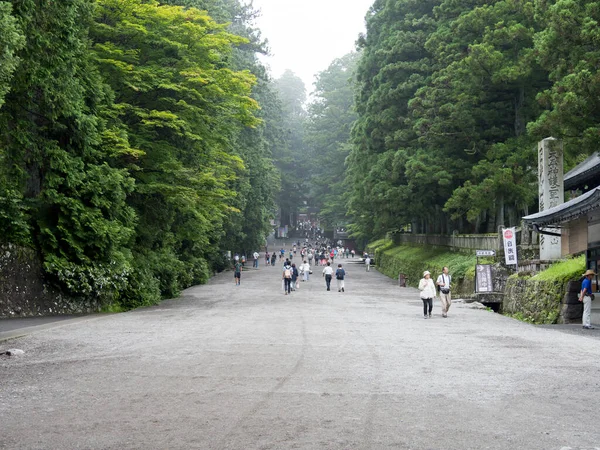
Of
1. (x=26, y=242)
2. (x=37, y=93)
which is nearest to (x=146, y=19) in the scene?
(x=37, y=93)

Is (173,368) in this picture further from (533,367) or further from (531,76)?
(531,76)

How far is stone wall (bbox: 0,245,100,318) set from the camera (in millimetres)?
18484

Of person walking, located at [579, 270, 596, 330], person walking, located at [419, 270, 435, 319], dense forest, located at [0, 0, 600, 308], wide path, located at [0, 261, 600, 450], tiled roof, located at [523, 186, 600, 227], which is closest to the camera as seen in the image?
wide path, located at [0, 261, 600, 450]

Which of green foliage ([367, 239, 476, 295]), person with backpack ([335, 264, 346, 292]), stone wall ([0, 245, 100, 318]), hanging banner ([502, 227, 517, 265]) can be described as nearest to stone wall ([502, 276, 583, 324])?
hanging banner ([502, 227, 517, 265])

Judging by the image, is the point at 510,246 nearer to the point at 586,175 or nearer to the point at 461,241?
the point at 586,175

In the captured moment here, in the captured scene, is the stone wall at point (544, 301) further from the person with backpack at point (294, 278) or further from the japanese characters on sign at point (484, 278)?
the person with backpack at point (294, 278)

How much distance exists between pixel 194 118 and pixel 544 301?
45.8 feet

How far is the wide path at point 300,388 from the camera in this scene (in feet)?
19.9

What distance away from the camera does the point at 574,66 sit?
2070 cm

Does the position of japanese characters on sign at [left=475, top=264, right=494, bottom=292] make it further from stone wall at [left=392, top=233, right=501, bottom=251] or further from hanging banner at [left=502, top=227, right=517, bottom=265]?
stone wall at [left=392, top=233, right=501, bottom=251]

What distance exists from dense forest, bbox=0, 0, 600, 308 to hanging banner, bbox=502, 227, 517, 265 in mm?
3451

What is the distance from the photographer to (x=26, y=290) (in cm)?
1923

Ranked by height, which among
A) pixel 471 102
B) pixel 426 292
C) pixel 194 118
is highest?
pixel 471 102

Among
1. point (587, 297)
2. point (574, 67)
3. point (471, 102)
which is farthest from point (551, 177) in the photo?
point (471, 102)
